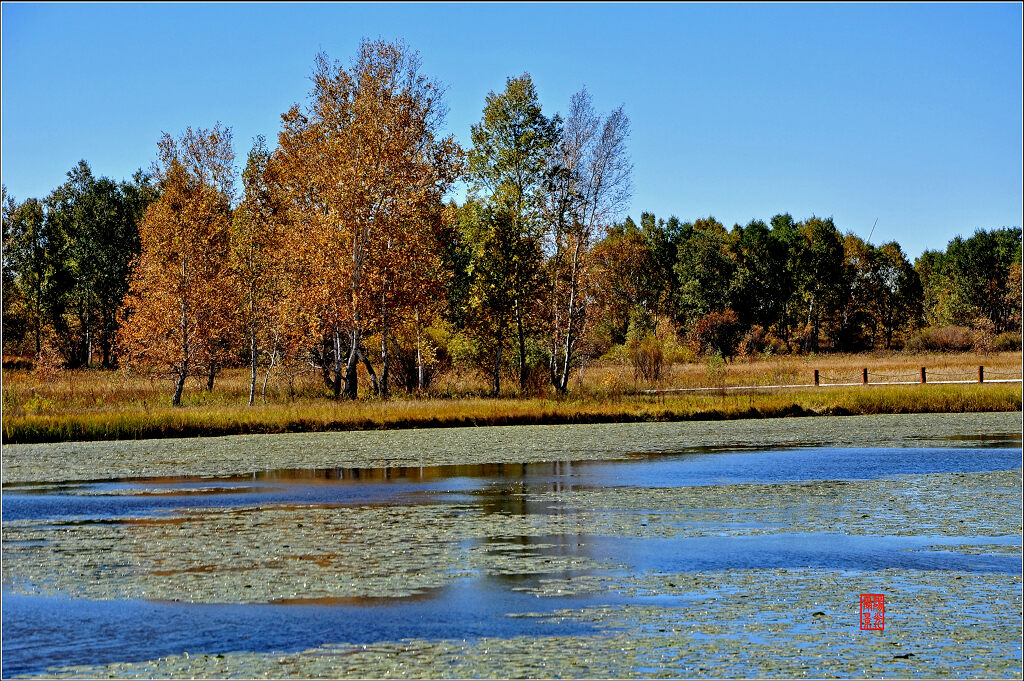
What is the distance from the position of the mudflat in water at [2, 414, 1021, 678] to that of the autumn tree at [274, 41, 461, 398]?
15.1 metres

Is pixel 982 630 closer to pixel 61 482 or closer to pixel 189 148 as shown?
pixel 61 482

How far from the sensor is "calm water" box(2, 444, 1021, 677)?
8.41 metres

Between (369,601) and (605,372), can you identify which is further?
(605,372)

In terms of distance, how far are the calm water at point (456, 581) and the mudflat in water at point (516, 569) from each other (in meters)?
0.04

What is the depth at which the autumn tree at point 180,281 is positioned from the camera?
37062 millimetres

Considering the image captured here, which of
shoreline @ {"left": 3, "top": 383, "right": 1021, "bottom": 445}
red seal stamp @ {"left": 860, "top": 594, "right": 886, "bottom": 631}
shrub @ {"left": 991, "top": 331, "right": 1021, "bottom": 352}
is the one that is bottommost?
red seal stamp @ {"left": 860, "top": 594, "right": 886, "bottom": 631}

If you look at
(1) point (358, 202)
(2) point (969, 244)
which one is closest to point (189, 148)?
(1) point (358, 202)

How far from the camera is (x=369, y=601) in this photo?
373 inches

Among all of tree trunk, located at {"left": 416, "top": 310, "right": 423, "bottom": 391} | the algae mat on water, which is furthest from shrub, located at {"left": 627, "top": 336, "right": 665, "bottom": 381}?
the algae mat on water

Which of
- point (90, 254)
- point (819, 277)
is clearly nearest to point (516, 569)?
point (90, 254)

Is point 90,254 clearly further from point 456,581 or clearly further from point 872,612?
point 872,612

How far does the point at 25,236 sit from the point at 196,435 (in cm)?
4861

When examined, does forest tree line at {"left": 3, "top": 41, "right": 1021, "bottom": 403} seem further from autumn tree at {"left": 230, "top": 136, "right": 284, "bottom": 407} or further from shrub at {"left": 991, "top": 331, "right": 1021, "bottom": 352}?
shrub at {"left": 991, "top": 331, "right": 1021, "bottom": 352}

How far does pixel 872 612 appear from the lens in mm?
8828
